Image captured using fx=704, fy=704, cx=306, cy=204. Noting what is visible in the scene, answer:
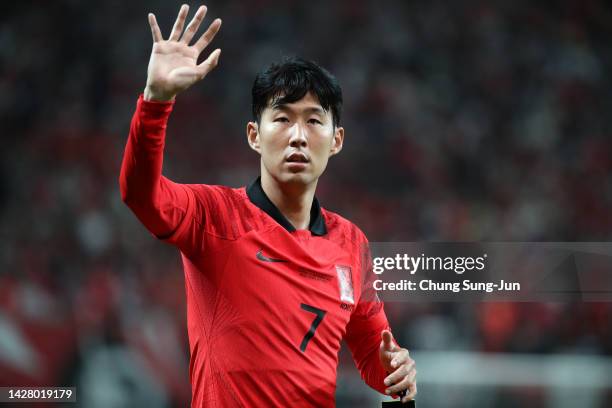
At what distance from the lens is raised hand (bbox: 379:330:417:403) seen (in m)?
1.62

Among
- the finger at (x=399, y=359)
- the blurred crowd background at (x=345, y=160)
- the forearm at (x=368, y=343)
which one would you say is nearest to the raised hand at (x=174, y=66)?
the finger at (x=399, y=359)

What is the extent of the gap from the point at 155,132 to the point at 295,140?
49 centimetres

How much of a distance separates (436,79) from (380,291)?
5.68ft

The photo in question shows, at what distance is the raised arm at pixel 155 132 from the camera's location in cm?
131

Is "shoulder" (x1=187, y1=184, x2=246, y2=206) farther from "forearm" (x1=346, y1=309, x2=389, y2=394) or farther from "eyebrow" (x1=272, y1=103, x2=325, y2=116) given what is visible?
"forearm" (x1=346, y1=309, x2=389, y2=394)

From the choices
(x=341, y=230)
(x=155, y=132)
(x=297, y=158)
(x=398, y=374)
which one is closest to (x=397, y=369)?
(x=398, y=374)

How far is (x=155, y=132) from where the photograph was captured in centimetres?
131

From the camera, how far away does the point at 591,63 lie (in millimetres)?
4891

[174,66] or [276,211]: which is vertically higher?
[174,66]

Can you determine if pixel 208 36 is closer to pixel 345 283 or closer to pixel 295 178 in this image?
pixel 295 178

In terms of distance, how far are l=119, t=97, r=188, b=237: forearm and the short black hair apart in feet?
1.61

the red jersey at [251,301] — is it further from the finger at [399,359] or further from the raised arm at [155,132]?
the finger at [399,359]

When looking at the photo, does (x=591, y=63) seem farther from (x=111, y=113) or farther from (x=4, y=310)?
(x=4, y=310)

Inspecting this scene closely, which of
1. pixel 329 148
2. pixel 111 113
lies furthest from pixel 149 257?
pixel 329 148
